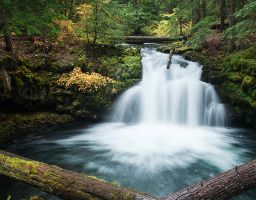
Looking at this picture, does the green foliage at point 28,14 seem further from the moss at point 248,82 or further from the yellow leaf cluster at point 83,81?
the moss at point 248,82

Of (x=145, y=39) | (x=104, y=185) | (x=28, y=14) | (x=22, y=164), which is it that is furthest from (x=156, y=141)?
(x=145, y=39)

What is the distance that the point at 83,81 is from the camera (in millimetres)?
13234

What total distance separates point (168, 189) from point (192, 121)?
19.2ft

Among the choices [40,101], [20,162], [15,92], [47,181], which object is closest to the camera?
[47,181]

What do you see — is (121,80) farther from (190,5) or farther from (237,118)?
(190,5)

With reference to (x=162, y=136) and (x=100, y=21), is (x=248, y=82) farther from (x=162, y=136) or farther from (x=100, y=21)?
(x=100, y=21)

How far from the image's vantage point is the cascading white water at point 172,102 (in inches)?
540

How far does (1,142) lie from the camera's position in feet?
36.3

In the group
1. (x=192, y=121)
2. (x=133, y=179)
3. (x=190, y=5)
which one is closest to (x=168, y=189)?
(x=133, y=179)

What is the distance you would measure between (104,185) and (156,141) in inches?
237

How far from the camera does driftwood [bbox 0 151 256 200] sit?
17.4 ft

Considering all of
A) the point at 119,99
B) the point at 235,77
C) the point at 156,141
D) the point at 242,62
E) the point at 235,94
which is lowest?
the point at 156,141

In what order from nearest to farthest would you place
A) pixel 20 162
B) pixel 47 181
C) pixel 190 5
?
1. pixel 47 181
2. pixel 20 162
3. pixel 190 5

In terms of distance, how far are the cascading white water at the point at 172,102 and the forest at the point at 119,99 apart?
0.14 feet
